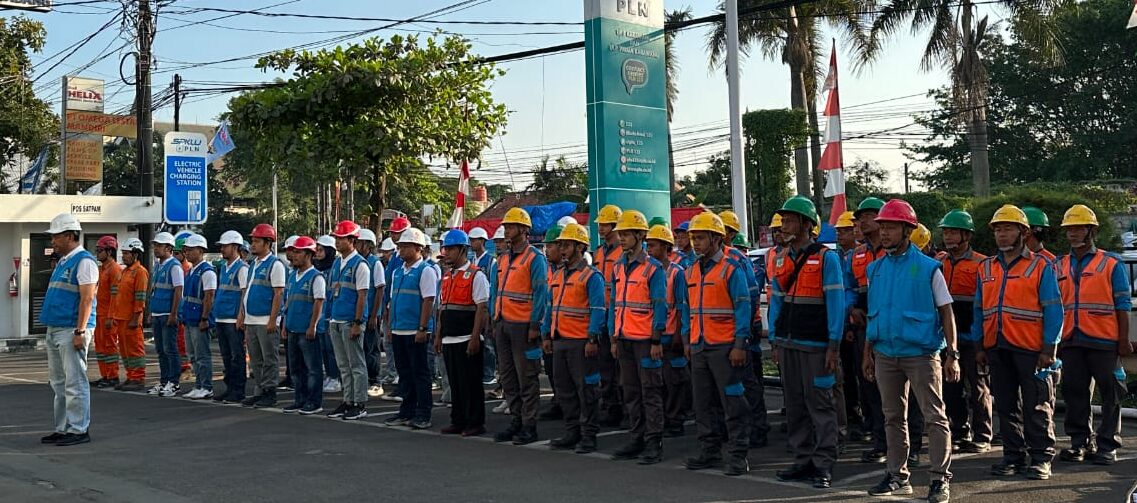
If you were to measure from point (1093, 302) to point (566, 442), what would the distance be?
4.52m

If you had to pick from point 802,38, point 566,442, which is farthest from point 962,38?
point 566,442

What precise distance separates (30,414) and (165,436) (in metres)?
2.85

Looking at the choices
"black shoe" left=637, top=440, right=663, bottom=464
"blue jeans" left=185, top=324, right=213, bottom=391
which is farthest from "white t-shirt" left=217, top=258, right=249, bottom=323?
"black shoe" left=637, top=440, right=663, bottom=464

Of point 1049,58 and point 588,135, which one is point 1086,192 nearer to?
point 1049,58

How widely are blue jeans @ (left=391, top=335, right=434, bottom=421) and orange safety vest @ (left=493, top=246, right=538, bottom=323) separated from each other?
3.95ft

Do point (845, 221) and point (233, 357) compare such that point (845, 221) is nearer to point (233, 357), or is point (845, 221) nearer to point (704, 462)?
point (704, 462)

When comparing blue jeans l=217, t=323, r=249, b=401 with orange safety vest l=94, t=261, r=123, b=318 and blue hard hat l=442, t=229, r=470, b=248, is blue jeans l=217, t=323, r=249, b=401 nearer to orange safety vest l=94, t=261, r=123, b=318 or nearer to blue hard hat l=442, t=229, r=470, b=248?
orange safety vest l=94, t=261, r=123, b=318

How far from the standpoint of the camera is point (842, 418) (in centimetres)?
929

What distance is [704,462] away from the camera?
8.35m

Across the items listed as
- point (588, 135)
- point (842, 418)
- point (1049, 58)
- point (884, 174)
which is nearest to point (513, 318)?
point (842, 418)

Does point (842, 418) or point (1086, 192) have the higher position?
point (1086, 192)

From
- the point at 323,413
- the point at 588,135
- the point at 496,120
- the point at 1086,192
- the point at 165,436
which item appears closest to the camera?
the point at 165,436

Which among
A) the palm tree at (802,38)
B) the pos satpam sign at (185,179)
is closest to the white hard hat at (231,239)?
the pos satpam sign at (185,179)

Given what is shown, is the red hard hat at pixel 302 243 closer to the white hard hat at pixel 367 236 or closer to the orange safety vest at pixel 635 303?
the white hard hat at pixel 367 236
